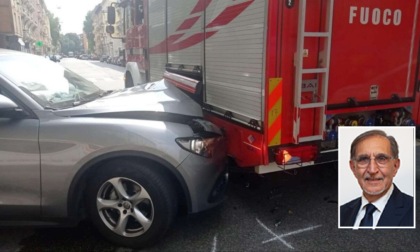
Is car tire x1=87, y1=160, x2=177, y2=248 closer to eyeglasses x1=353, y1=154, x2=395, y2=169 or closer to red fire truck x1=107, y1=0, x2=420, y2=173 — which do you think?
red fire truck x1=107, y1=0, x2=420, y2=173

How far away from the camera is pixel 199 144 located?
296 cm

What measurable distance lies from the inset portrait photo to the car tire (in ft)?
4.51

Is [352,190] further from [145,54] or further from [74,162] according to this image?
[145,54]

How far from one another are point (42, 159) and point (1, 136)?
1.19 ft

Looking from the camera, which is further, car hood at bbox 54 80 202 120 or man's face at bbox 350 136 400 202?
car hood at bbox 54 80 202 120

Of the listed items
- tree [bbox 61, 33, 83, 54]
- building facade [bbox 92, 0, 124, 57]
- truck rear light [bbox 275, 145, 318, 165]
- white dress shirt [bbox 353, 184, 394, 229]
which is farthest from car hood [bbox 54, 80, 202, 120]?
tree [bbox 61, 33, 83, 54]

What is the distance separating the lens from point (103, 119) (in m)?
2.86

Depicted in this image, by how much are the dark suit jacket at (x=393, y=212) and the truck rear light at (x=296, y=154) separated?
849 millimetres

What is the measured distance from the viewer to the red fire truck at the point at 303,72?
10.1 feet

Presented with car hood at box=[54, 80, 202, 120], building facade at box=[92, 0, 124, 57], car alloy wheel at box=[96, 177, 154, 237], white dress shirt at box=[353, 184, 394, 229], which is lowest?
car alloy wheel at box=[96, 177, 154, 237]

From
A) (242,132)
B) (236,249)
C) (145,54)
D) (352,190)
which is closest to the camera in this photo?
(352,190)

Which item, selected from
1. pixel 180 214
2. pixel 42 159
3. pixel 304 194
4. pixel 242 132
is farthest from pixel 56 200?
pixel 304 194

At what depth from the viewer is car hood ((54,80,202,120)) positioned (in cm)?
293

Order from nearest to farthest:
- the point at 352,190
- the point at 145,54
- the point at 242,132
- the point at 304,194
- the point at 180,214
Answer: the point at 352,190 < the point at 180,214 < the point at 242,132 < the point at 304,194 < the point at 145,54
